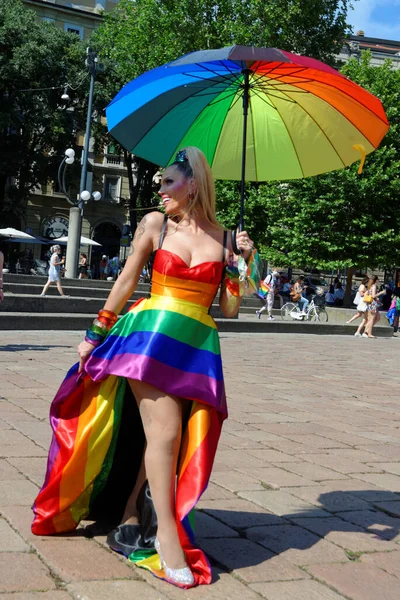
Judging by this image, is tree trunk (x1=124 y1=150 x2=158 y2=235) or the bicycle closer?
the bicycle

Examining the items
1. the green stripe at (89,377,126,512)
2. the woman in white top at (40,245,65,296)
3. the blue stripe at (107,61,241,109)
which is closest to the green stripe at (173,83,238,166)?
the blue stripe at (107,61,241,109)

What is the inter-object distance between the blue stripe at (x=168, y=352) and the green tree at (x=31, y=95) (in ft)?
131

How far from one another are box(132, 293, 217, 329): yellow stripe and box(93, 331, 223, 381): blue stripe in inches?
4.7

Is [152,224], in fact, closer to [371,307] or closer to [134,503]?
[134,503]

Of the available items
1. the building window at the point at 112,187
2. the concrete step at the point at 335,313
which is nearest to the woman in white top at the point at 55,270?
the concrete step at the point at 335,313

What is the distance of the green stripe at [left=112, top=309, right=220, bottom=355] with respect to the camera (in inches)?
134

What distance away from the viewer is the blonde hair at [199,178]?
11.7 ft

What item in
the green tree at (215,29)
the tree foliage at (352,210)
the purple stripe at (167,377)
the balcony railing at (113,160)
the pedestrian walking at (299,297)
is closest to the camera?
the purple stripe at (167,377)

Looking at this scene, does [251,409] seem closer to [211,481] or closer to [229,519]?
[211,481]

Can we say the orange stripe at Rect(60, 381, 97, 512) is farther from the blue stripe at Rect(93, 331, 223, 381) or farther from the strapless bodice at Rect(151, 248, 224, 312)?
the strapless bodice at Rect(151, 248, 224, 312)

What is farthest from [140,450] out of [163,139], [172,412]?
[163,139]

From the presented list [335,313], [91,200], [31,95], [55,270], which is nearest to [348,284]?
[335,313]

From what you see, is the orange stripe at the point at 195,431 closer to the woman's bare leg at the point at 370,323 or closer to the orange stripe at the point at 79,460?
the orange stripe at the point at 79,460

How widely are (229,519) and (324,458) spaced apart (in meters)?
1.89
